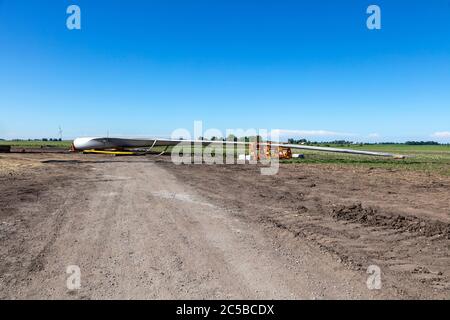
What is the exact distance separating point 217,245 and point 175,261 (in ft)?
3.73

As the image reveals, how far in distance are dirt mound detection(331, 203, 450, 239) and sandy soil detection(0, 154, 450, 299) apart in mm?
28

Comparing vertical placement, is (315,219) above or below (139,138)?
below

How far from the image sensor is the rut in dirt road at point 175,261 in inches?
172

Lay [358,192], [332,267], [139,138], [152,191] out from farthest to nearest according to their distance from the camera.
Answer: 1. [139,138]
2. [358,192]
3. [152,191]
4. [332,267]

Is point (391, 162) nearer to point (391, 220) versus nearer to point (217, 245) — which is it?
point (391, 220)

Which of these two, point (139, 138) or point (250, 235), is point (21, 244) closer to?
point (250, 235)

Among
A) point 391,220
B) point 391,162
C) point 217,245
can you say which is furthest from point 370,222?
point 391,162

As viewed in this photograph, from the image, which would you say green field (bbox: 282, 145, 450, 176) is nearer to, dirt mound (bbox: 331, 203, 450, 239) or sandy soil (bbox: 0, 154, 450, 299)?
dirt mound (bbox: 331, 203, 450, 239)

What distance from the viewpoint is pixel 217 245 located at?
20.7 feet

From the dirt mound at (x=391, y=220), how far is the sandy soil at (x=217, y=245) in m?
0.03
